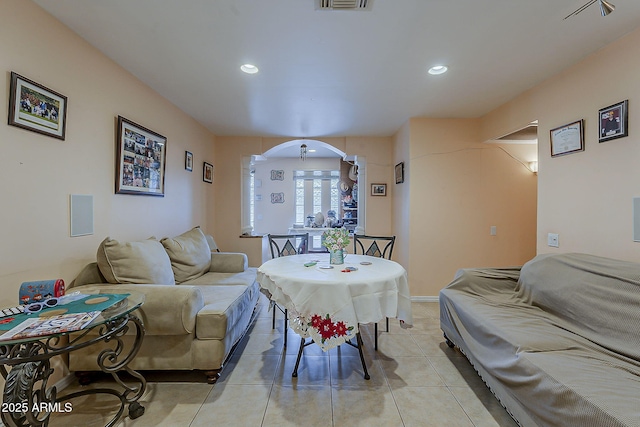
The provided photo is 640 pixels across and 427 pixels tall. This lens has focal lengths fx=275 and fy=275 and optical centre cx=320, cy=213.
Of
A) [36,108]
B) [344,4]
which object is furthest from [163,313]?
[344,4]

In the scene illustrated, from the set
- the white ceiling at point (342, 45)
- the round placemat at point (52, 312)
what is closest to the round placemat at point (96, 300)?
the round placemat at point (52, 312)

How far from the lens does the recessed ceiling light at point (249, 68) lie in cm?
233

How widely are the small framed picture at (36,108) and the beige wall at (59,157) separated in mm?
35

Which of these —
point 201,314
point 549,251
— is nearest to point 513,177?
point 549,251

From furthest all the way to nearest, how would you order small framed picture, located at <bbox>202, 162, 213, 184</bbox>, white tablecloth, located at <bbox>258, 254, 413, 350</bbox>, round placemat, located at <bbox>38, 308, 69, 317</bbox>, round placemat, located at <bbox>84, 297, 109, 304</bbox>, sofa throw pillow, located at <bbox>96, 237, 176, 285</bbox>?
small framed picture, located at <bbox>202, 162, 213, 184</bbox>, sofa throw pillow, located at <bbox>96, 237, 176, 285</bbox>, white tablecloth, located at <bbox>258, 254, 413, 350</bbox>, round placemat, located at <bbox>84, 297, 109, 304</bbox>, round placemat, located at <bbox>38, 308, 69, 317</bbox>

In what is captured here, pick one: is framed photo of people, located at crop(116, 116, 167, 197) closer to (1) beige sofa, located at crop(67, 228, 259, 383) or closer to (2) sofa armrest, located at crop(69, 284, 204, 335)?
(1) beige sofa, located at crop(67, 228, 259, 383)

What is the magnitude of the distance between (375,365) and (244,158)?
12.3 feet

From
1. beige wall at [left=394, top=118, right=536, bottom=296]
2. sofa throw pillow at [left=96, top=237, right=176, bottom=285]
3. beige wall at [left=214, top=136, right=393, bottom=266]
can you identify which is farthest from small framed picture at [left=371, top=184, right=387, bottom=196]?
sofa throw pillow at [left=96, top=237, right=176, bottom=285]

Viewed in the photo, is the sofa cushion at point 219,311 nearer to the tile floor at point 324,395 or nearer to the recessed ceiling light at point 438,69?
the tile floor at point 324,395

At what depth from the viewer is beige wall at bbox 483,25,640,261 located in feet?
6.22

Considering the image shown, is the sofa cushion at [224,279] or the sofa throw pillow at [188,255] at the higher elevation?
the sofa throw pillow at [188,255]

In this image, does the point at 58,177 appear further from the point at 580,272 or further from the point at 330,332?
the point at 580,272

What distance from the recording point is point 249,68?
2369 mm

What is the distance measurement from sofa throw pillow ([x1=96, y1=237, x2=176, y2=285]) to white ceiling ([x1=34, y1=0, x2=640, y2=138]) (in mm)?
1513
